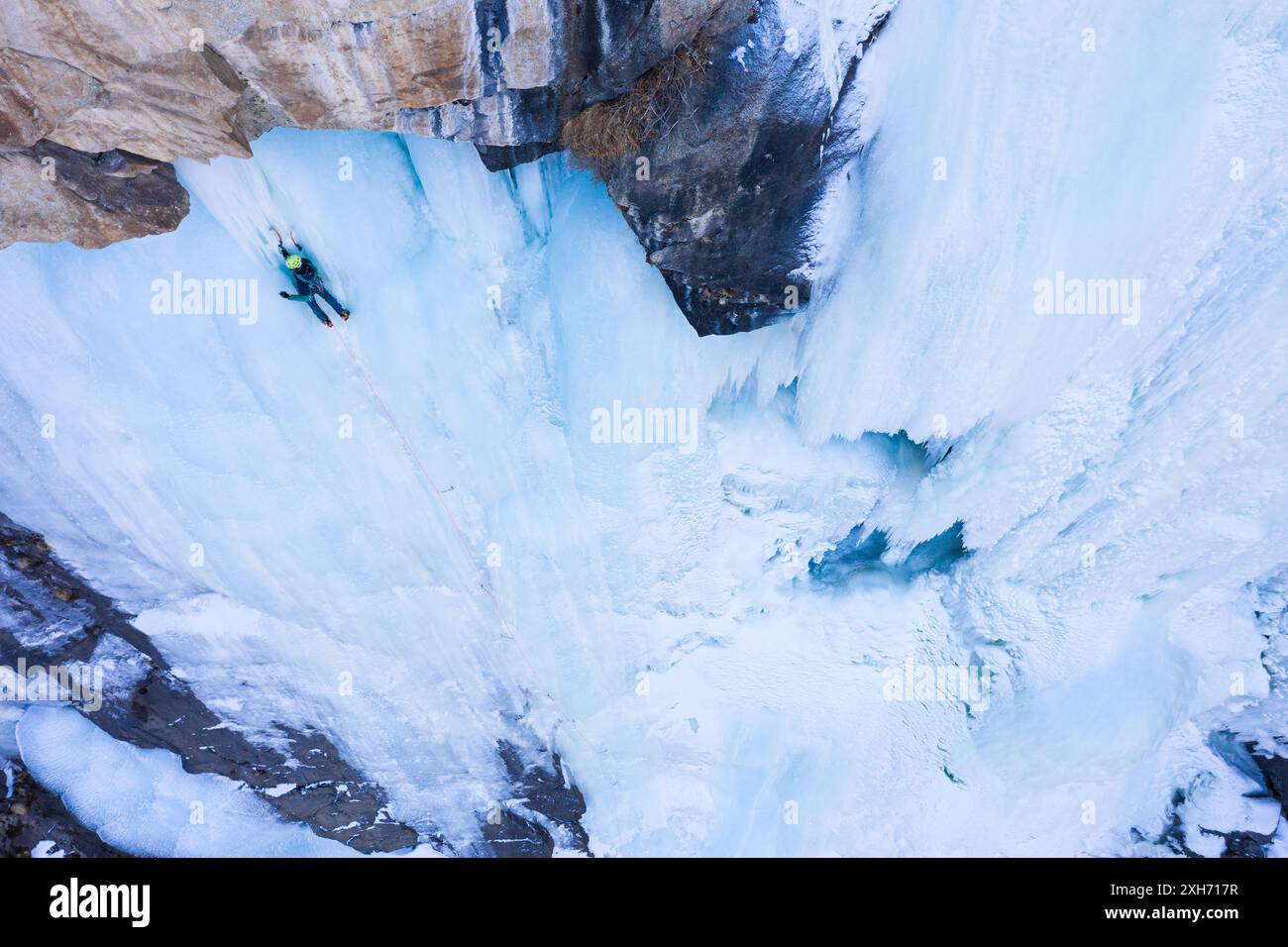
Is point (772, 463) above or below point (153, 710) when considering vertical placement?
above

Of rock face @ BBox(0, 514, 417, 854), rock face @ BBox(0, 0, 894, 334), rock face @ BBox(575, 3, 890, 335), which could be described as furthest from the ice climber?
rock face @ BBox(0, 514, 417, 854)

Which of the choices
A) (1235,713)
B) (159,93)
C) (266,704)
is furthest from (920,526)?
(266,704)

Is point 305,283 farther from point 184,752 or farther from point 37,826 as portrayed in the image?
point 37,826

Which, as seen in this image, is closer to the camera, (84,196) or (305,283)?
(84,196)

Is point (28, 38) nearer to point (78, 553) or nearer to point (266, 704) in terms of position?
point (78, 553)

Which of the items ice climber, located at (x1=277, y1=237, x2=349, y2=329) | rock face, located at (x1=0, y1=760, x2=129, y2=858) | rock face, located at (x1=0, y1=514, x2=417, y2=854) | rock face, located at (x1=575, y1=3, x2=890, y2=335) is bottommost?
rock face, located at (x1=0, y1=760, x2=129, y2=858)

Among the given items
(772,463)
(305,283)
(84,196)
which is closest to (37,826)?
(84,196)

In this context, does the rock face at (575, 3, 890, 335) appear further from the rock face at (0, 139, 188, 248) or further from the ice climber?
the rock face at (0, 139, 188, 248)
